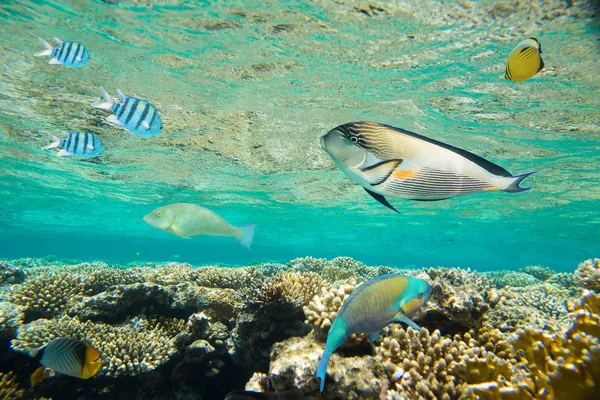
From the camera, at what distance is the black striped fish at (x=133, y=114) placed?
14.8 ft

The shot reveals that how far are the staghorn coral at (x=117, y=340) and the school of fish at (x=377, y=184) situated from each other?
0.36 meters

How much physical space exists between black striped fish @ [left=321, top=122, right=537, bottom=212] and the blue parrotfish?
1121 mm

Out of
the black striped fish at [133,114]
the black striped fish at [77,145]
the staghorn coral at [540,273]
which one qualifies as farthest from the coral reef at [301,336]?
the staghorn coral at [540,273]

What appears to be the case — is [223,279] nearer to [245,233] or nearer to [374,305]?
[245,233]

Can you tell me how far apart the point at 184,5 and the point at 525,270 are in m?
20.2

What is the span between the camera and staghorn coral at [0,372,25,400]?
13.2 feet

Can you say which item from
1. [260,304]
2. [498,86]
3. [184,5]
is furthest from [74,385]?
[498,86]

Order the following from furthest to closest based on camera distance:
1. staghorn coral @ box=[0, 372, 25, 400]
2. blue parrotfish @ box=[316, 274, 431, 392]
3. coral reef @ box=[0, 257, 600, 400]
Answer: staghorn coral @ box=[0, 372, 25, 400], coral reef @ box=[0, 257, 600, 400], blue parrotfish @ box=[316, 274, 431, 392]

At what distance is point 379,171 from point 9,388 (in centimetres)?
599

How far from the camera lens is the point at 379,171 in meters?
1.40

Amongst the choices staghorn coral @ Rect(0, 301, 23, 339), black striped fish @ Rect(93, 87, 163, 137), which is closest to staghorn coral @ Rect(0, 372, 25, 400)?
staghorn coral @ Rect(0, 301, 23, 339)

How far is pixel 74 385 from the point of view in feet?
14.7

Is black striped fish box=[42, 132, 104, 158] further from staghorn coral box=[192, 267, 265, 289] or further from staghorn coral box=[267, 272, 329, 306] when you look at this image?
staghorn coral box=[267, 272, 329, 306]

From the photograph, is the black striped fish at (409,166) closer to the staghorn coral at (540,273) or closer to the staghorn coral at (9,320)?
the staghorn coral at (9,320)
